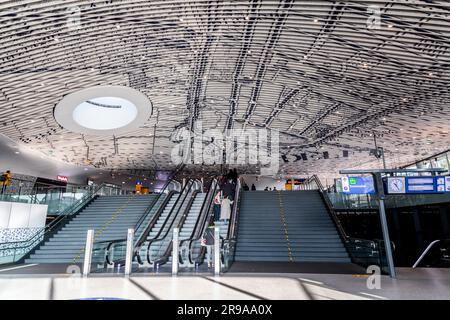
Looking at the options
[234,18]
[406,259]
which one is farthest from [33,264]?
[406,259]

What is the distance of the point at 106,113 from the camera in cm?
1638

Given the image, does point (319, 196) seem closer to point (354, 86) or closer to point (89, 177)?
point (354, 86)

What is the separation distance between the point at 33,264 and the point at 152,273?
4.31 metres

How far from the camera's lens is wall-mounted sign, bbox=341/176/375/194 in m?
6.87

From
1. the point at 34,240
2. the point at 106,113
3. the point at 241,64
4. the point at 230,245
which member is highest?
the point at 241,64

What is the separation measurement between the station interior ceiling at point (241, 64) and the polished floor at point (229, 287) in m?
6.30

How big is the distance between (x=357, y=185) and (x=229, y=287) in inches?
145

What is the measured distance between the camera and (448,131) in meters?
17.1

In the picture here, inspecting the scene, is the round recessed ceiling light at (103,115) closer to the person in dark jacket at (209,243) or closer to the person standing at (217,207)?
the person standing at (217,207)

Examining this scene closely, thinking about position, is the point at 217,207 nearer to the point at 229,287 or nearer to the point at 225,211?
the point at 225,211

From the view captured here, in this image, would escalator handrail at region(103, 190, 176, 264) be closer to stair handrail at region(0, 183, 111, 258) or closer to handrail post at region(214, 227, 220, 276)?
handrail post at region(214, 227, 220, 276)

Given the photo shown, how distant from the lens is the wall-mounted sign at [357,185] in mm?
6869

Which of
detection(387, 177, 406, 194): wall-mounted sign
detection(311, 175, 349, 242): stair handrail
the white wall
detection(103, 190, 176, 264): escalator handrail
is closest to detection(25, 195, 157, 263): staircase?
detection(103, 190, 176, 264): escalator handrail

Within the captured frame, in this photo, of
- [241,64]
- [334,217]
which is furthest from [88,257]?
[241,64]
